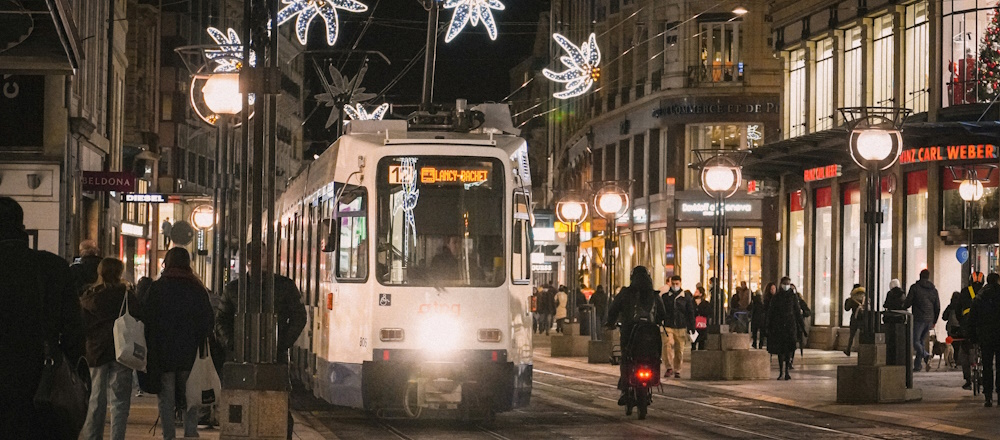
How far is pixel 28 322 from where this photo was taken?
738cm

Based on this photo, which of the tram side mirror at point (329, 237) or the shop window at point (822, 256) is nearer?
the tram side mirror at point (329, 237)

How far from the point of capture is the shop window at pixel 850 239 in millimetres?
44750

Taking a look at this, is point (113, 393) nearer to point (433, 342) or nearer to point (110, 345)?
point (110, 345)

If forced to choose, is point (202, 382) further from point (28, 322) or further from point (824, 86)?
point (824, 86)

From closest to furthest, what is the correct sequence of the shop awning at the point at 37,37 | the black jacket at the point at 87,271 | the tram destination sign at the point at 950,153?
the black jacket at the point at 87,271 → the shop awning at the point at 37,37 → the tram destination sign at the point at 950,153

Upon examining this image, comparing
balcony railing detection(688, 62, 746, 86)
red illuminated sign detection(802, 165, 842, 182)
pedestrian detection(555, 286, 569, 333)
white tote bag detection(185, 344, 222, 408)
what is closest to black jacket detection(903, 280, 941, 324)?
red illuminated sign detection(802, 165, 842, 182)

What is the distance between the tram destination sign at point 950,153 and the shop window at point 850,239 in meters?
4.65

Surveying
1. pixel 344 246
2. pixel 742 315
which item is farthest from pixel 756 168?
pixel 344 246

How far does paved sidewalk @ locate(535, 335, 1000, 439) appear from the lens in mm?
19758

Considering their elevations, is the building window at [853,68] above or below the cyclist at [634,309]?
above

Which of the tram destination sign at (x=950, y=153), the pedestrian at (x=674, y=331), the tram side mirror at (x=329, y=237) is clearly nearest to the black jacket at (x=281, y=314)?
the tram side mirror at (x=329, y=237)

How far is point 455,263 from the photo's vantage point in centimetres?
1825

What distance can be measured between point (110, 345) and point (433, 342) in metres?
4.97

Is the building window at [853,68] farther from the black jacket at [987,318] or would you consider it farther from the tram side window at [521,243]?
the tram side window at [521,243]
